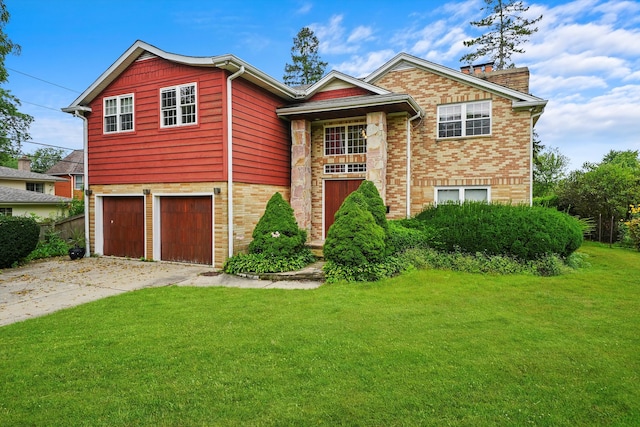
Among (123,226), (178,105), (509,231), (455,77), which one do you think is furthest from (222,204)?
(455,77)

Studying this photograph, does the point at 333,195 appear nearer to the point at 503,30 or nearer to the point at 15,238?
the point at 15,238

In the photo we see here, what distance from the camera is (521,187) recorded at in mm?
11234

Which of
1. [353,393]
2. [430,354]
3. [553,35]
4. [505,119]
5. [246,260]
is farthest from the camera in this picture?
[553,35]

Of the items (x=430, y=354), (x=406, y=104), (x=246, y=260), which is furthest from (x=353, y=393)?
(x=406, y=104)

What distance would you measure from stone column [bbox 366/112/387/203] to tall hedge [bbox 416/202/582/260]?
2.29 metres

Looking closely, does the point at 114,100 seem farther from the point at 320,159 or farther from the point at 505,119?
the point at 505,119

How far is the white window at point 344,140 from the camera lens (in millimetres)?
12328

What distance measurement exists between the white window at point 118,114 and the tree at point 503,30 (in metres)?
22.9

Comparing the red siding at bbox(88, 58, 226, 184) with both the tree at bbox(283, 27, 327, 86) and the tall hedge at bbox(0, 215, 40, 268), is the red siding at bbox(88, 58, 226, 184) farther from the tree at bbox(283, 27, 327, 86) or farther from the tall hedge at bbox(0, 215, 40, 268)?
the tree at bbox(283, 27, 327, 86)

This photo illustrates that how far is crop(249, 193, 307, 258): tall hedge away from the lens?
9.46 meters

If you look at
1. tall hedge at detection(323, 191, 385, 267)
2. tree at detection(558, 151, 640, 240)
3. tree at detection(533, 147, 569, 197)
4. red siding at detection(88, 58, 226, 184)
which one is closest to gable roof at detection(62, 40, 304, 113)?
red siding at detection(88, 58, 226, 184)

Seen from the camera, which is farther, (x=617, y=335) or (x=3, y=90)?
(x=3, y=90)

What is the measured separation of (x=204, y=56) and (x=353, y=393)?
9.58 m

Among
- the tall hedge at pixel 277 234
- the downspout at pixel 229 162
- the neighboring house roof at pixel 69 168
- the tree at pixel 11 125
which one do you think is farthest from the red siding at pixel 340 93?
the neighboring house roof at pixel 69 168
